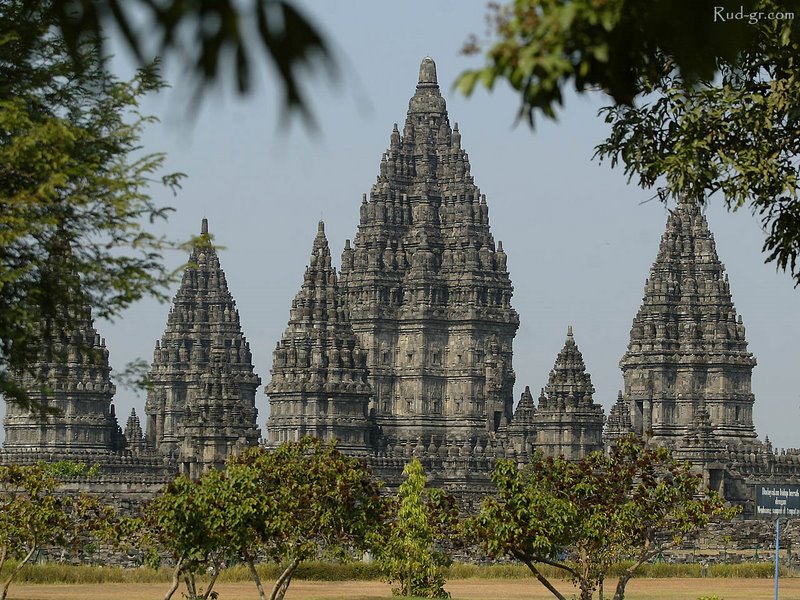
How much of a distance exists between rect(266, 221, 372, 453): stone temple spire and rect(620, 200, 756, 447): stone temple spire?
2190 centimetres

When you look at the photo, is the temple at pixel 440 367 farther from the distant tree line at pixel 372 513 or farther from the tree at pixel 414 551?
the distant tree line at pixel 372 513

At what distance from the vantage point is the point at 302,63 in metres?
6.41

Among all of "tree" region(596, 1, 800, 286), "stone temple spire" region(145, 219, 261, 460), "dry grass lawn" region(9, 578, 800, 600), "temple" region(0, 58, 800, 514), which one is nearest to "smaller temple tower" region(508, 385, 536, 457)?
"temple" region(0, 58, 800, 514)

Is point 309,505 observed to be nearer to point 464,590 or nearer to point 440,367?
point 464,590

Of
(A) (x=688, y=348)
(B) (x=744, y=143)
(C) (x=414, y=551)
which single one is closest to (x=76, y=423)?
(A) (x=688, y=348)

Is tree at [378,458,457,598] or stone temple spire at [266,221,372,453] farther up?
stone temple spire at [266,221,372,453]

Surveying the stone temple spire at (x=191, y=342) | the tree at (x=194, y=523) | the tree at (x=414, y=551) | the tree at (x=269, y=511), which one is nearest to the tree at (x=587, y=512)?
the tree at (x=269, y=511)

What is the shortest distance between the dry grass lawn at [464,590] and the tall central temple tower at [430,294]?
173 feet

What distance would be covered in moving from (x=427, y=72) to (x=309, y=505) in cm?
9574

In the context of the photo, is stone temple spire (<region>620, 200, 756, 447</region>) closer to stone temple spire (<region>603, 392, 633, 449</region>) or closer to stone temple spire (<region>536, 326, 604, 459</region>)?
stone temple spire (<region>603, 392, 633, 449</region>)

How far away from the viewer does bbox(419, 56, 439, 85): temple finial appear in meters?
138

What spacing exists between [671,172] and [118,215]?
27.4ft

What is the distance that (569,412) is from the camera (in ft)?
391

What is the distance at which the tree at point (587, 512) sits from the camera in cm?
4222
